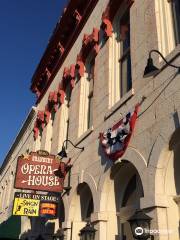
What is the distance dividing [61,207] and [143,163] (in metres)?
5.88

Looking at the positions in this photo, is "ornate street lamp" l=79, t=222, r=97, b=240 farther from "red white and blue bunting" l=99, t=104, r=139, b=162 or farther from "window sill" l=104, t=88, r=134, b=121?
"window sill" l=104, t=88, r=134, b=121

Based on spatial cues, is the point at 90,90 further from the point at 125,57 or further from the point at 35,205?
the point at 35,205

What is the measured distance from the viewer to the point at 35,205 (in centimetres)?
1205

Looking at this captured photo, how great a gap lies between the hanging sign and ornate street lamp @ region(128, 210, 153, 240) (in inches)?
229

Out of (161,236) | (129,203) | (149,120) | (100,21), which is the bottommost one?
(161,236)

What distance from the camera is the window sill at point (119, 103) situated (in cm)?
855

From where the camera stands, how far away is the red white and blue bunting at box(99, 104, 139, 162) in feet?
26.6

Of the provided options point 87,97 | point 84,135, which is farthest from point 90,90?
point 84,135

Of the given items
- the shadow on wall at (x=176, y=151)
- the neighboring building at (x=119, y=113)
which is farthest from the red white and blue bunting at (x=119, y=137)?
the shadow on wall at (x=176, y=151)

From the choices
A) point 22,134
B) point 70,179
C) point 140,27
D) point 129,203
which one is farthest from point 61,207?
point 22,134

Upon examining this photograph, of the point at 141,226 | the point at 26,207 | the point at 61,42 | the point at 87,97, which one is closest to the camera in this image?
the point at 141,226

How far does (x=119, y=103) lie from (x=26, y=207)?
5.40m

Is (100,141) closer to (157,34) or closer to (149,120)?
(149,120)

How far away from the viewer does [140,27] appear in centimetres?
905
